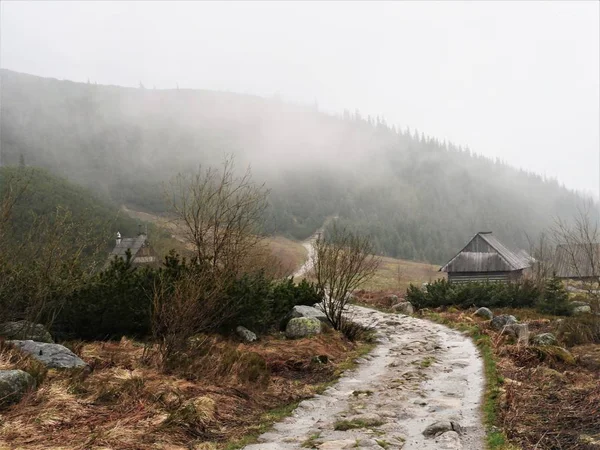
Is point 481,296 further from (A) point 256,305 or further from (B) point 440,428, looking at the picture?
(B) point 440,428

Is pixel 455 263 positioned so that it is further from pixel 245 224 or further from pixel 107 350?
pixel 107 350

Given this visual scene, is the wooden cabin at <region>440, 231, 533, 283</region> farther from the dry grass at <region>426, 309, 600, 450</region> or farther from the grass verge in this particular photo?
the dry grass at <region>426, 309, 600, 450</region>

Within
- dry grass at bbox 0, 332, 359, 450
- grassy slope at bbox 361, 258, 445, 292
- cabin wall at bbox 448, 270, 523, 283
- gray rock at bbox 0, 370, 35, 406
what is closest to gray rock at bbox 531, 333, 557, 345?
dry grass at bbox 0, 332, 359, 450

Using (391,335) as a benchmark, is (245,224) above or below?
above

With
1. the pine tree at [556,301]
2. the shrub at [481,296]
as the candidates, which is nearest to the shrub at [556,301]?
the pine tree at [556,301]

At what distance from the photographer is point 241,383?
8812 mm

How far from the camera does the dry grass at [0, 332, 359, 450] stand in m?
5.65

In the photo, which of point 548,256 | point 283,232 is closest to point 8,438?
point 548,256

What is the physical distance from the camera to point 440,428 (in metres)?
6.55

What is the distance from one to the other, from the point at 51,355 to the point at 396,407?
6042 mm

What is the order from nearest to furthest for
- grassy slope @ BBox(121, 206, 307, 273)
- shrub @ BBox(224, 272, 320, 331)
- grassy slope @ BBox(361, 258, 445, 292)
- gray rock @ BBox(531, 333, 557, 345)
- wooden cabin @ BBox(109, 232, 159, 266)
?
gray rock @ BBox(531, 333, 557, 345), shrub @ BBox(224, 272, 320, 331), grassy slope @ BBox(121, 206, 307, 273), wooden cabin @ BBox(109, 232, 159, 266), grassy slope @ BBox(361, 258, 445, 292)

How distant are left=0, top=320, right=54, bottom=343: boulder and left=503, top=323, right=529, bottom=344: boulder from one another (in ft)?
38.8

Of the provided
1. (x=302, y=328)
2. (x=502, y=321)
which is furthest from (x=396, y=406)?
(x=502, y=321)

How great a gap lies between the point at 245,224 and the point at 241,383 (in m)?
7.46
